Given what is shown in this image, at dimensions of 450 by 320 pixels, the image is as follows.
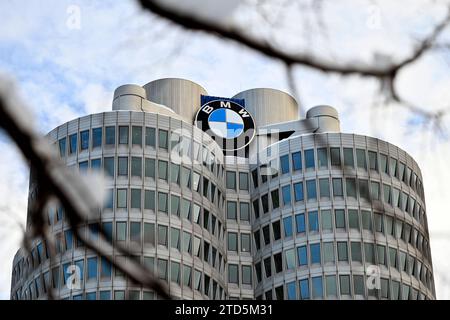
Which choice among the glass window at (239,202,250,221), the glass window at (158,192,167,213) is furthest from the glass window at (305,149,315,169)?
the glass window at (158,192,167,213)

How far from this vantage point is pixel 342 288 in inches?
2721

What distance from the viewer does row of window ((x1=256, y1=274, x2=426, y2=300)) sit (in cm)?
6894

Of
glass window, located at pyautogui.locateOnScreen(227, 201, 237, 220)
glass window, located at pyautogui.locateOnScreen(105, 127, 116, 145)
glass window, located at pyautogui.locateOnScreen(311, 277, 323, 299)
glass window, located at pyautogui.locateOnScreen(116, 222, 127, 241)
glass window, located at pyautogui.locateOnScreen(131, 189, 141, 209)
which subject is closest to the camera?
glass window, located at pyautogui.locateOnScreen(116, 222, 127, 241)

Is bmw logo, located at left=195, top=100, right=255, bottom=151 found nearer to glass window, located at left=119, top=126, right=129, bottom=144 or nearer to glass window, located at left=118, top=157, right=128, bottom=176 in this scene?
glass window, located at left=119, top=126, right=129, bottom=144

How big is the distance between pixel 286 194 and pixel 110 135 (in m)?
15.9

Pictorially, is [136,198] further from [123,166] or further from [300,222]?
[300,222]

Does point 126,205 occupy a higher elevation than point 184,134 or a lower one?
lower

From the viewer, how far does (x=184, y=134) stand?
7162 cm

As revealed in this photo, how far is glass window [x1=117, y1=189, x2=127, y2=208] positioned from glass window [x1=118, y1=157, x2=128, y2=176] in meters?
1.48

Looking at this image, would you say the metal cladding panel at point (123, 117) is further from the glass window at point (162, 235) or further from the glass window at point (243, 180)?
the glass window at point (243, 180)
